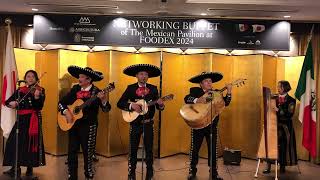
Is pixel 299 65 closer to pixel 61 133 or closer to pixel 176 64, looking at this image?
pixel 176 64

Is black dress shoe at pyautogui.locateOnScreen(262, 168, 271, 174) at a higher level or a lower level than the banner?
lower

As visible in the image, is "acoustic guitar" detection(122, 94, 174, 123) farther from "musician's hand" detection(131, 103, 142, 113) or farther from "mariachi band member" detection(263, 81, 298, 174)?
"mariachi band member" detection(263, 81, 298, 174)

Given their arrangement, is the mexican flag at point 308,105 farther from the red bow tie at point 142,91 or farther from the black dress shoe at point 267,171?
the red bow tie at point 142,91

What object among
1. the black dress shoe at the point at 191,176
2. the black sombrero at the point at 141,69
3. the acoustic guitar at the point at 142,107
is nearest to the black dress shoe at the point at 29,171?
the acoustic guitar at the point at 142,107

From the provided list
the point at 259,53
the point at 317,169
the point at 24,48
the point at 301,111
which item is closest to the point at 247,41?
the point at 259,53

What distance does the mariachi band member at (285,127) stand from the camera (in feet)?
20.7

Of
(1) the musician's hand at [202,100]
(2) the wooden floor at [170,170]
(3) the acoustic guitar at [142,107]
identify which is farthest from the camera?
(2) the wooden floor at [170,170]

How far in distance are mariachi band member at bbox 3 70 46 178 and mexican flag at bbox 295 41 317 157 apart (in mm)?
3691

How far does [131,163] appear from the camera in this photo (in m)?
5.39

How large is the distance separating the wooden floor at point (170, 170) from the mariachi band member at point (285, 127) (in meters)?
0.22

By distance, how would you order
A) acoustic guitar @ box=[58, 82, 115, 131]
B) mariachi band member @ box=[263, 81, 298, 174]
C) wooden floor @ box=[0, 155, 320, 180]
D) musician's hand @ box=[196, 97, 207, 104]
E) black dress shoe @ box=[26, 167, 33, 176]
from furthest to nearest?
mariachi band member @ box=[263, 81, 298, 174] < wooden floor @ box=[0, 155, 320, 180] < black dress shoe @ box=[26, 167, 33, 176] < musician's hand @ box=[196, 97, 207, 104] < acoustic guitar @ box=[58, 82, 115, 131]

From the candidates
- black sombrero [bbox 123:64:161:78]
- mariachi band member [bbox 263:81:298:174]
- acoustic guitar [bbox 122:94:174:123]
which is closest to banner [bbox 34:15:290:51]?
mariachi band member [bbox 263:81:298:174]

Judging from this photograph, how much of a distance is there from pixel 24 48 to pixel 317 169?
5.51m

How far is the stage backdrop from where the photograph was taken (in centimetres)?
741
